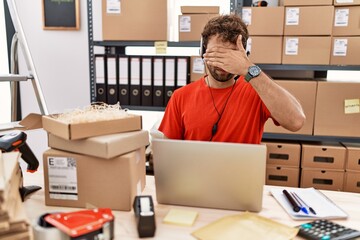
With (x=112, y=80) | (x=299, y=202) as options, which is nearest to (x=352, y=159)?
(x=299, y=202)

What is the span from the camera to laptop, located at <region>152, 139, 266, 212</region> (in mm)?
969

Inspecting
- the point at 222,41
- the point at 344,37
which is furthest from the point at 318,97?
the point at 222,41

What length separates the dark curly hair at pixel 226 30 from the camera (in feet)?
4.79

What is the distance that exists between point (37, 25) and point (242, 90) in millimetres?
2096

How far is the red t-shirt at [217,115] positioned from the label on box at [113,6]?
87 cm

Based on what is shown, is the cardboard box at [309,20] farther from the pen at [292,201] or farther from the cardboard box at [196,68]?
the pen at [292,201]

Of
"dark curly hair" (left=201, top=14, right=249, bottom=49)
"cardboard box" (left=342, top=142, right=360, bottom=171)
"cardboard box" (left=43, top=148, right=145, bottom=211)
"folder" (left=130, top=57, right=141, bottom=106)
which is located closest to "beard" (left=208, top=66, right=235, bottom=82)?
"dark curly hair" (left=201, top=14, right=249, bottom=49)

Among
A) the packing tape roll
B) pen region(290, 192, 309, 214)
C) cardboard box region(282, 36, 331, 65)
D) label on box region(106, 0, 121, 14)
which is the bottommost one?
pen region(290, 192, 309, 214)

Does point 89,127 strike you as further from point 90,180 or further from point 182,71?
point 182,71

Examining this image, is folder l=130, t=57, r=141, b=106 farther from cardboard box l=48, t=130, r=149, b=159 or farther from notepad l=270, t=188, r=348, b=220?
notepad l=270, t=188, r=348, b=220

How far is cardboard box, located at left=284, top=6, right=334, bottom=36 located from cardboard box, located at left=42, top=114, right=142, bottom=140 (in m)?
1.38

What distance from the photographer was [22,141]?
1123mm

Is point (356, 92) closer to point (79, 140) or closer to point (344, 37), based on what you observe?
point (344, 37)

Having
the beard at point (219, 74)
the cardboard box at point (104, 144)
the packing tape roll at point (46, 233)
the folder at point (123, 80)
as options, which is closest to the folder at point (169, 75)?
the folder at point (123, 80)
